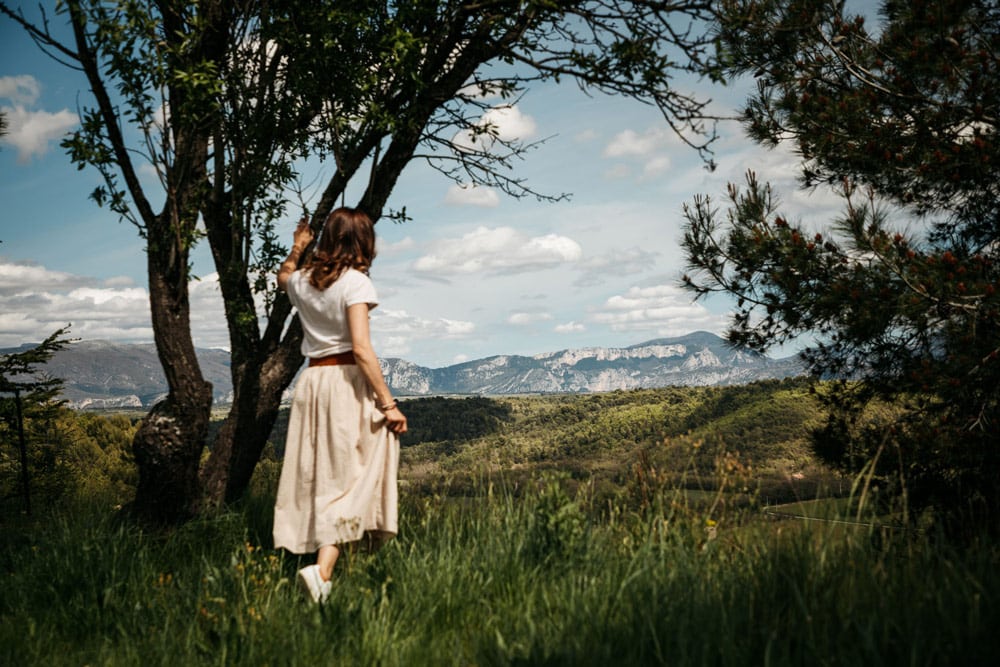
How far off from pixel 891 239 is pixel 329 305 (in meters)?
4.74

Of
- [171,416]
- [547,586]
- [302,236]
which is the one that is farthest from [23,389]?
[547,586]

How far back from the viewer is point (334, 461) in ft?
12.7

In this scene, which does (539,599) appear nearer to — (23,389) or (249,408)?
(249,408)

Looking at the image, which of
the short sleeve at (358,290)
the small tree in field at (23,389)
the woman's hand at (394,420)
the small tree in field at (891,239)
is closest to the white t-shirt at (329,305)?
the short sleeve at (358,290)

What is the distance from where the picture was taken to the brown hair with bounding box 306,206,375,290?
12.6 ft

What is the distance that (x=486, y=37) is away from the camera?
17.9ft

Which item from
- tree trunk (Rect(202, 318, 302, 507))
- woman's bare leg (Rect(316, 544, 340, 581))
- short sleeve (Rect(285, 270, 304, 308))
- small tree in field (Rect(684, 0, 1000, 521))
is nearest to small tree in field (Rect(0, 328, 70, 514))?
tree trunk (Rect(202, 318, 302, 507))

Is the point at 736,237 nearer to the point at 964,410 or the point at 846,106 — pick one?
the point at 846,106

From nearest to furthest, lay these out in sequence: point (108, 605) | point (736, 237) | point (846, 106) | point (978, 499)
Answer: point (108, 605) < point (978, 499) < point (846, 106) < point (736, 237)

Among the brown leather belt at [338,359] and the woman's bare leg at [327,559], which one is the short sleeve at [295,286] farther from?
the woman's bare leg at [327,559]

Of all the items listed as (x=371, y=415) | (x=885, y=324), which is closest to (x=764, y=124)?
(x=885, y=324)

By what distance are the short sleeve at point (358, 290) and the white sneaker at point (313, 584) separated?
1.41 meters

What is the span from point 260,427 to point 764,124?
606cm

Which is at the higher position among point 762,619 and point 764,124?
point 764,124
